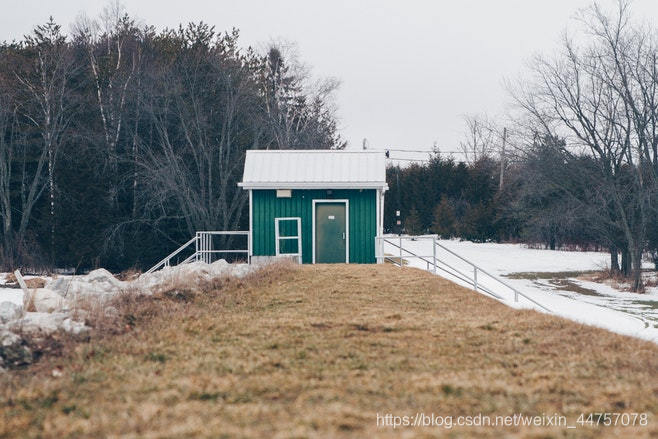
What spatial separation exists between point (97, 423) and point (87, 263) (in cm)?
2671

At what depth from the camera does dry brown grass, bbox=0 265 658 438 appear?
5.50m

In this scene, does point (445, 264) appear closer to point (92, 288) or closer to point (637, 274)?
point (92, 288)

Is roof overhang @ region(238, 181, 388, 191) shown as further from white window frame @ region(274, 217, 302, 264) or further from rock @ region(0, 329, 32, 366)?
rock @ region(0, 329, 32, 366)

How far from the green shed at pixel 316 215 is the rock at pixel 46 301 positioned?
351 inches

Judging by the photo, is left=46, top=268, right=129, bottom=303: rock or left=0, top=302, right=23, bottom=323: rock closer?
left=0, top=302, right=23, bottom=323: rock

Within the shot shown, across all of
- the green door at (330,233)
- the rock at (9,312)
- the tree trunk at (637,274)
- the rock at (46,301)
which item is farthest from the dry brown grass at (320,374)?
the tree trunk at (637,274)

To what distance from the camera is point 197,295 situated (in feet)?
40.9

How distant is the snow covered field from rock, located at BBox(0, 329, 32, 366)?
7.96 metres

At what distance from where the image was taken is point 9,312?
10625mm

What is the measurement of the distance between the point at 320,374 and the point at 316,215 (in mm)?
14343

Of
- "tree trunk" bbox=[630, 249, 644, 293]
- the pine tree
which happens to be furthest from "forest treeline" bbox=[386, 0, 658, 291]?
the pine tree

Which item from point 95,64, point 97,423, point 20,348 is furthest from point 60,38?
point 97,423

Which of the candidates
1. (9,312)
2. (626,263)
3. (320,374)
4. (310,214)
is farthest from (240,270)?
(626,263)

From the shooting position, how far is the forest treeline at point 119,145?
101 feet
